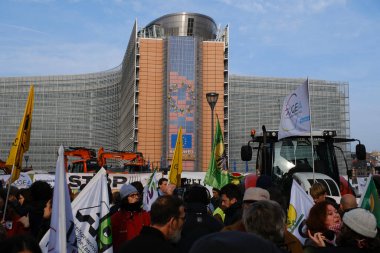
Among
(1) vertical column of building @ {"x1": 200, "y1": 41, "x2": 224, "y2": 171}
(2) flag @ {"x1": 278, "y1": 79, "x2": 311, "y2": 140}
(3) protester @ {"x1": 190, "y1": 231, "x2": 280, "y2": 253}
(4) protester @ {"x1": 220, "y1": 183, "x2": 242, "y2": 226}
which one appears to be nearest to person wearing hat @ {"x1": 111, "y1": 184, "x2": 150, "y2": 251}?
(4) protester @ {"x1": 220, "y1": 183, "x2": 242, "y2": 226}

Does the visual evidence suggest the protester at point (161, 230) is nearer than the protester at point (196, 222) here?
Yes

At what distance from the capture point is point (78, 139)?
10825 centimetres

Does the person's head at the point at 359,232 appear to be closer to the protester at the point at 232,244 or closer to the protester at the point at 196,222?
the protester at the point at 196,222

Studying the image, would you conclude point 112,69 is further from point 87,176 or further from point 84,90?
point 87,176

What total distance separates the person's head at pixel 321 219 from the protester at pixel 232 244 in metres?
2.72

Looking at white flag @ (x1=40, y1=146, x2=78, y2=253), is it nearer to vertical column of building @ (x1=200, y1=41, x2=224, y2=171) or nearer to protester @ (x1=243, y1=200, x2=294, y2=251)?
protester @ (x1=243, y1=200, x2=294, y2=251)

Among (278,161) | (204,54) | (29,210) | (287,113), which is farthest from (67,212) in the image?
(204,54)

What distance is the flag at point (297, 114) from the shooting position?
9.87 m

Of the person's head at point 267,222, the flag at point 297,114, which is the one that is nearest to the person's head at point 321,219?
the person's head at point 267,222

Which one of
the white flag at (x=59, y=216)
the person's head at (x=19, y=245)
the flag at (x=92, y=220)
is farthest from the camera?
the flag at (x=92, y=220)

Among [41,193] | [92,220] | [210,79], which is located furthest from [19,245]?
[210,79]

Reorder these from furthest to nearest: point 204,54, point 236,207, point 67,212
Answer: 1. point 204,54
2. point 236,207
3. point 67,212

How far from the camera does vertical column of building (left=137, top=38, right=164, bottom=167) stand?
73875mm

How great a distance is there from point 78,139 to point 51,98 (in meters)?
10.1
